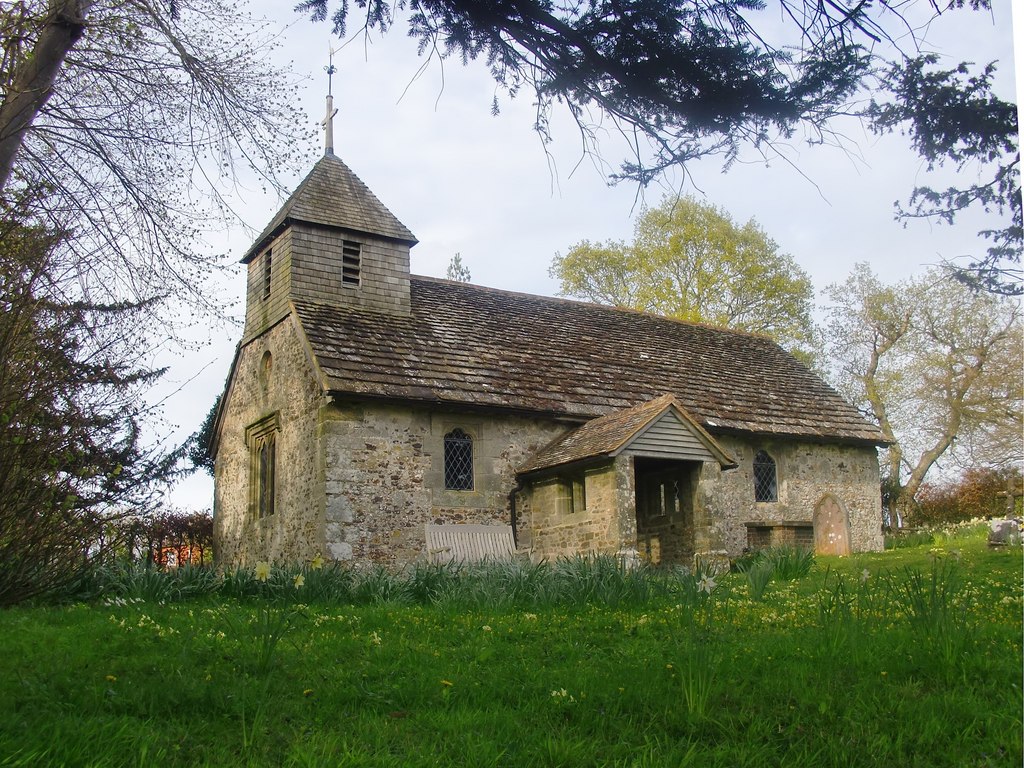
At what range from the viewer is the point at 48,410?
7832 mm

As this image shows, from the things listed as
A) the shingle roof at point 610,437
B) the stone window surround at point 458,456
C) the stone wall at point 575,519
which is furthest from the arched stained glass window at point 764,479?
the stone window surround at point 458,456

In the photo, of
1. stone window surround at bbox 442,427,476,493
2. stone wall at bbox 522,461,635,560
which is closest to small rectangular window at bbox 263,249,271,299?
stone window surround at bbox 442,427,476,493

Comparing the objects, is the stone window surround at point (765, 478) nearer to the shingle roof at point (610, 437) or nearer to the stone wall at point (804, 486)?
the stone wall at point (804, 486)

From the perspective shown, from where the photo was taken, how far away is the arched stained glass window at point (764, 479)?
21734 millimetres

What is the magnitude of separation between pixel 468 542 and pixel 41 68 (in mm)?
12259

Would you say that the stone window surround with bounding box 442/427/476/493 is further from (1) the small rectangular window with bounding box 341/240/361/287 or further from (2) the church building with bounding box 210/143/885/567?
(1) the small rectangular window with bounding box 341/240/361/287

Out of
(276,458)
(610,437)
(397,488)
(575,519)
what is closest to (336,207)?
(276,458)

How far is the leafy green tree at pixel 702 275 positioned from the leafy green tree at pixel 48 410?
83.1 ft

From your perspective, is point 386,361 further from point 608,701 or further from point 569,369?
point 608,701

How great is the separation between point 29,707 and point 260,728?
1.44m

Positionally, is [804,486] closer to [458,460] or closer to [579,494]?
[579,494]

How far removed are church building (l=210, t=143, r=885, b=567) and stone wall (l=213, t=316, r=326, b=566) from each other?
6 centimetres

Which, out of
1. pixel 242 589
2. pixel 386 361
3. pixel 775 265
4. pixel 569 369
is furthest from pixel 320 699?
pixel 775 265

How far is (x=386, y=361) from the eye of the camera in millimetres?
18016
